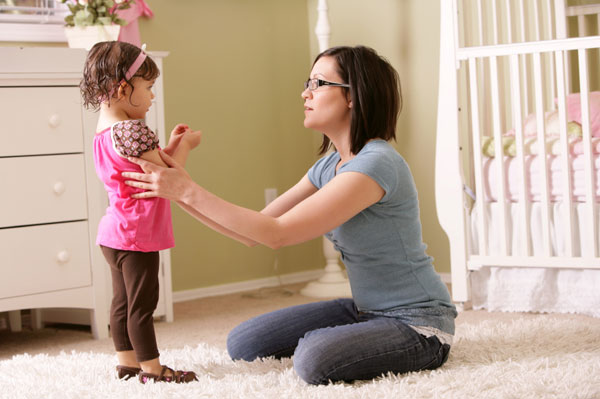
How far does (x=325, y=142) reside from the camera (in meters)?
1.98

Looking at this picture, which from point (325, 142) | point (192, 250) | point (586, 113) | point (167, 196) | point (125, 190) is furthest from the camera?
point (192, 250)

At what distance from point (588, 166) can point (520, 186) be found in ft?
0.72

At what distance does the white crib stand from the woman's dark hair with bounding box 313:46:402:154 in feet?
3.21

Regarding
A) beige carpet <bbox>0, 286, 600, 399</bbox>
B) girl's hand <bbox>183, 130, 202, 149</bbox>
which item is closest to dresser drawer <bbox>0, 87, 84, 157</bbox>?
beige carpet <bbox>0, 286, 600, 399</bbox>

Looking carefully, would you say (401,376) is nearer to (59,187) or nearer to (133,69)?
(133,69)

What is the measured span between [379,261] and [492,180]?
44.8 inches

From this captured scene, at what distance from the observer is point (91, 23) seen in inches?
106

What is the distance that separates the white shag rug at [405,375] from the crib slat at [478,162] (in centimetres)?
60

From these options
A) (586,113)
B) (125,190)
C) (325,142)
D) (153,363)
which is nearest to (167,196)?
(125,190)

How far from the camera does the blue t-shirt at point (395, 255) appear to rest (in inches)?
69.2

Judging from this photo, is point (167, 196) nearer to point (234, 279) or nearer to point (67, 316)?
point (67, 316)

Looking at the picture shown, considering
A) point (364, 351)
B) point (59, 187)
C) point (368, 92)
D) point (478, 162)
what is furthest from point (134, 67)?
point (478, 162)

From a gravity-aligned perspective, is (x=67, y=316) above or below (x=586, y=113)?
below

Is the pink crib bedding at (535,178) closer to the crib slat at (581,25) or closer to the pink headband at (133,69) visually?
the crib slat at (581,25)
